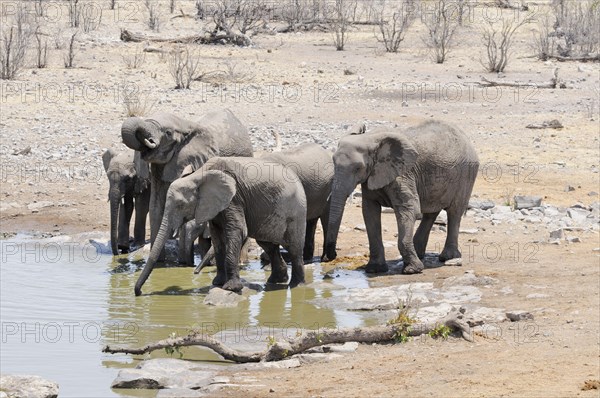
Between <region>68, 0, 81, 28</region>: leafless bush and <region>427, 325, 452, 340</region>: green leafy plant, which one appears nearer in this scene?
<region>427, 325, 452, 340</region>: green leafy plant

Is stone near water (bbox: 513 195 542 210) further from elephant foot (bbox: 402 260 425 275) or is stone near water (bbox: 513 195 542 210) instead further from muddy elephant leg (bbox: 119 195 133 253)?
muddy elephant leg (bbox: 119 195 133 253)

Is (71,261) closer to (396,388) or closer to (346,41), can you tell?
(396,388)

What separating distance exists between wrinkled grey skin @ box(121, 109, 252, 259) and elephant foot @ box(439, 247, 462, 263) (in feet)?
8.46

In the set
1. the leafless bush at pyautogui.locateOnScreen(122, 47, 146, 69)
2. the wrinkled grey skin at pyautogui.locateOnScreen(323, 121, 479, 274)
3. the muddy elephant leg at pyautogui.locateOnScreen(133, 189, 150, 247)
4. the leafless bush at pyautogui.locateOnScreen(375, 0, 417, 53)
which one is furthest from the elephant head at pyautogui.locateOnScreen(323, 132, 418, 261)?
the leafless bush at pyautogui.locateOnScreen(375, 0, 417, 53)

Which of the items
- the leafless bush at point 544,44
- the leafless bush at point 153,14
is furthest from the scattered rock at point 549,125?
the leafless bush at point 153,14

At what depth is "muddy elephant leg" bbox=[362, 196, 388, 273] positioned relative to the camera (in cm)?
1359

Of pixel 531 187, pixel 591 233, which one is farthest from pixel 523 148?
pixel 591 233

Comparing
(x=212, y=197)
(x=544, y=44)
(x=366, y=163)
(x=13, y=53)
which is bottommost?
(x=212, y=197)

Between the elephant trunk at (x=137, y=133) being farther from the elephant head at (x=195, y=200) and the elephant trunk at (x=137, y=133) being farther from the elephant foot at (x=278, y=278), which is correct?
the elephant foot at (x=278, y=278)

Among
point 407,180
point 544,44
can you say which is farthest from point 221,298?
point 544,44

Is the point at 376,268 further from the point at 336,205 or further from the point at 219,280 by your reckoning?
the point at 219,280

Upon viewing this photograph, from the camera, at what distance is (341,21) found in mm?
32219

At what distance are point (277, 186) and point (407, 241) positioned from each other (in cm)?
174

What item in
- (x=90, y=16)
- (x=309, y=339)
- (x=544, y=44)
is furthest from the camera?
(x=90, y=16)
